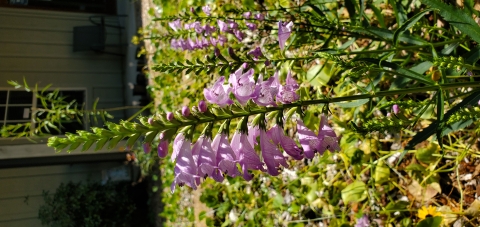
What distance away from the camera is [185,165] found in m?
Answer: 1.03

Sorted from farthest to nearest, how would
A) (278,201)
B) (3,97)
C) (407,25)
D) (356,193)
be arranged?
1. (3,97)
2. (278,201)
3. (356,193)
4. (407,25)

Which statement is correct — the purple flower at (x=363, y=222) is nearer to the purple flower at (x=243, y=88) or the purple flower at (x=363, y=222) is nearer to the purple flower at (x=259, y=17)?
the purple flower at (x=259, y=17)

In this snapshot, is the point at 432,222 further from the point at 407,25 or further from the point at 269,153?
the point at 269,153

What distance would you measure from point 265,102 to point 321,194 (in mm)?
1547

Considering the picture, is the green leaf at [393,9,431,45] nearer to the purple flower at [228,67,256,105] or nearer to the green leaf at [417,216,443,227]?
the purple flower at [228,67,256,105]

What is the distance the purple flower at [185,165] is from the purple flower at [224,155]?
0.06 meters

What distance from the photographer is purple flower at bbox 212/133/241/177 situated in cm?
102

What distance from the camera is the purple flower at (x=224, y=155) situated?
102 centimetres

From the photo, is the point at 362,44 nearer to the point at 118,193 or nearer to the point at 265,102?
the point at 265,102

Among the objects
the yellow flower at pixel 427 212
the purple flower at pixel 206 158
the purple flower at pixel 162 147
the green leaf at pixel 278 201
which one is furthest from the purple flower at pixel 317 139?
the green leaf at pixel 278 201

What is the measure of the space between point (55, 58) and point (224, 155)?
5.02 metres

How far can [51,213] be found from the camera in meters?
4.79

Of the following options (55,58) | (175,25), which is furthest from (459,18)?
(55,58)

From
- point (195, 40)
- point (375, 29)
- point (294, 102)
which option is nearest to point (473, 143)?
point (375, 29)
